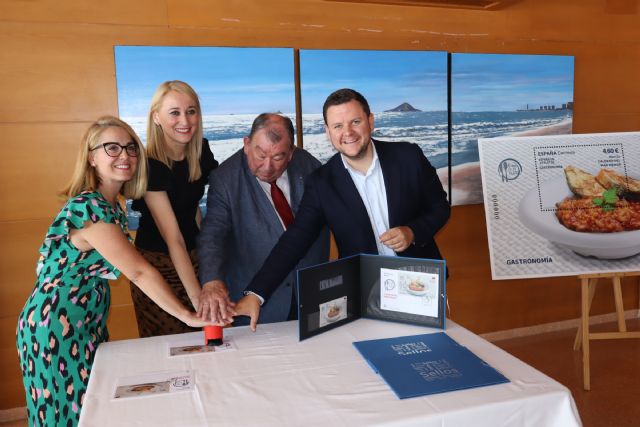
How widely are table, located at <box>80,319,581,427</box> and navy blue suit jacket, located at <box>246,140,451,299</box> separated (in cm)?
57

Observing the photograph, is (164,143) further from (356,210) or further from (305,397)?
(305,397)

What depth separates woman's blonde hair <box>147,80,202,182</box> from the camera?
8.58ft

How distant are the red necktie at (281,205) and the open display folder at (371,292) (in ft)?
2.10

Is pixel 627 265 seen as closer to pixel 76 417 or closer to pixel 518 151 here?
pixel 518 151

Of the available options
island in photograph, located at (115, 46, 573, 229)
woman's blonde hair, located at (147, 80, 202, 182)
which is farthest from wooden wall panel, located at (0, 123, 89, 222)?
woman's blonde hair, located at (147, 80, 202, 182)

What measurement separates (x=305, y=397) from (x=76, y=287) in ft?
3.35

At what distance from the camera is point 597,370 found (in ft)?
12.2

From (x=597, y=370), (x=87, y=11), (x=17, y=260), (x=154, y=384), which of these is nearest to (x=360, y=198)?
(x=154, y=384)

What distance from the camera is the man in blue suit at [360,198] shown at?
2285mm

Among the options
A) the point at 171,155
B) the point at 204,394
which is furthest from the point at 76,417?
the point at 171,155

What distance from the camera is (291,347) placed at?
1877 mm

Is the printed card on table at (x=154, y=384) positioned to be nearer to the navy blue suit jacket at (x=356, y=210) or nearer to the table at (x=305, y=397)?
the table at (x=305, y=397)

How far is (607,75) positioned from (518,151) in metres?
1.71

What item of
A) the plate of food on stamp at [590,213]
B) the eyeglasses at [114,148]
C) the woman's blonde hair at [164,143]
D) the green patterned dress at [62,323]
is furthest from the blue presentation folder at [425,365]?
the plate of food on stamp at [590,213]
